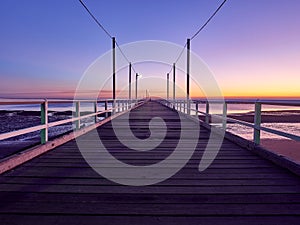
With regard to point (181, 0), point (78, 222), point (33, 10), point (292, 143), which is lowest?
point (292, 143)

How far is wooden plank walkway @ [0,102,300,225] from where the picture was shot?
2258 millimetres

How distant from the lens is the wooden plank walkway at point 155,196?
7.41 feet

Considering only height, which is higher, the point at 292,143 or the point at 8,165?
the point at 8,165

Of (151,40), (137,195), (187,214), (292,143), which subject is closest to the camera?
(187,214)

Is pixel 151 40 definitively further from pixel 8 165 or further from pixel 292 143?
pixel 8 165

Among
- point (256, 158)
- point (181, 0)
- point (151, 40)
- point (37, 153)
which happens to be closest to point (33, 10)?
point (181, 0)

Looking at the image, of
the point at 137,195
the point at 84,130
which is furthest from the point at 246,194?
the point at 84,130

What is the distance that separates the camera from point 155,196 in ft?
8.98

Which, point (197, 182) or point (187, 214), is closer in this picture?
point (187, 214)

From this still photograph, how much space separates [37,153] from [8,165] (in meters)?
0.90

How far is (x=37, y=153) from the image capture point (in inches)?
Result: 175

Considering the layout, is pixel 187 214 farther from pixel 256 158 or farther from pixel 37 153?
pixel 37 153

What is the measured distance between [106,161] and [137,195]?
1554mm

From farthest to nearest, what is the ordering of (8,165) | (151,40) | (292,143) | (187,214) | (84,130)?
(151,40) < (292,143) < (84,130) < (8,165) < (187,214)
